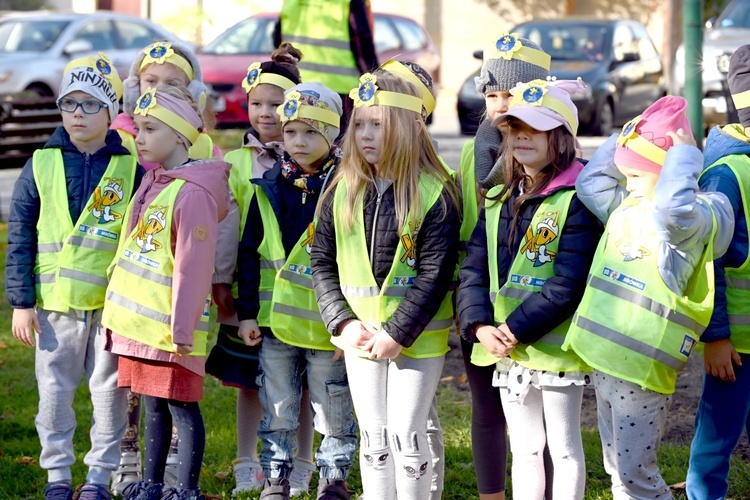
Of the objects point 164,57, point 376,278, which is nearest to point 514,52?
point 376,278

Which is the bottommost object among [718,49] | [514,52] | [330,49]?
[514,52]

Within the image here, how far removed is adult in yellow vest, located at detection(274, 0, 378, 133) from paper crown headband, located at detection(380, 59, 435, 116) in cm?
178

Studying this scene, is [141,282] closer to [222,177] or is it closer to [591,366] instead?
[222,177]

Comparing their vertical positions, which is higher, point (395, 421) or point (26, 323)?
point (26, 323)

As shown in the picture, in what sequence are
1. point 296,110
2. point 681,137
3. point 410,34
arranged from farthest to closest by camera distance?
point 410,34, point 296,110, point 681,137

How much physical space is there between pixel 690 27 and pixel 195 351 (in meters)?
5.54

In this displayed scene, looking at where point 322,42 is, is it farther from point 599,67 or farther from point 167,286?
point 599,67

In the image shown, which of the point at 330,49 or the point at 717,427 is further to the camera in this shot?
the point at 330,49

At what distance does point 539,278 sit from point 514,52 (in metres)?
1.00

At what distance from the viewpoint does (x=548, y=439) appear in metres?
4.07

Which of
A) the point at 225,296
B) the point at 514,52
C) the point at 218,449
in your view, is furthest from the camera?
the point at 218,449

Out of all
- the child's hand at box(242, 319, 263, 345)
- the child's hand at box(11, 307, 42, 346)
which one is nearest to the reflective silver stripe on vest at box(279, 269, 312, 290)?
the child's hand at box(242, 319, 263, 345)

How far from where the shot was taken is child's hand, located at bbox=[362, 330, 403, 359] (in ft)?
13.8

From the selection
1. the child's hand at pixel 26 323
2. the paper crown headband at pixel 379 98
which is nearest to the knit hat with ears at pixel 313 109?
the paper crown headband at pixel 379 98
